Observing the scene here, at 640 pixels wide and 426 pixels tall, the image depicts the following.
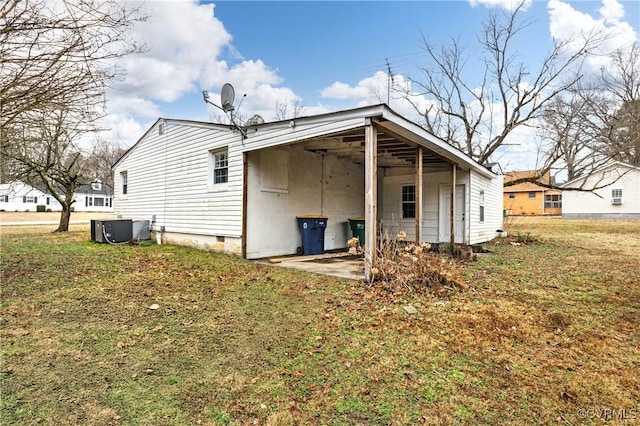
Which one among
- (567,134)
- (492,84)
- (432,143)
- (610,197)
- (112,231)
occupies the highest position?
(492,84)

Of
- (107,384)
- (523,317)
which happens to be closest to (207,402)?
(107,384)

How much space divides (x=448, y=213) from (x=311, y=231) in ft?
16.3

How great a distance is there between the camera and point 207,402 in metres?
2.59

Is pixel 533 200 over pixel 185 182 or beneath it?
over

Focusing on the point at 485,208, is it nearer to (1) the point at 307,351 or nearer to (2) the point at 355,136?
(2) the point at 355,136

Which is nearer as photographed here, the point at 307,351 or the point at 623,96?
the point at 307,351

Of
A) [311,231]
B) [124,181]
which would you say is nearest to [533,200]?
[311,231]

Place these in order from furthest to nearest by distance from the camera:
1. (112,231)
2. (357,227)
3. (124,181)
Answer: (124,181) → (112,231) → (357,227)

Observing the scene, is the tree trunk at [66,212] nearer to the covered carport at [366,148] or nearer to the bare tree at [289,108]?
the covered carport at [366,148]

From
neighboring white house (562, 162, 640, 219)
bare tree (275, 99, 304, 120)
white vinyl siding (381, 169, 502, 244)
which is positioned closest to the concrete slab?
white vinyl siding (381, 169, 502, 244)

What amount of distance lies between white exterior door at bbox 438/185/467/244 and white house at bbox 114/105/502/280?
31 mm

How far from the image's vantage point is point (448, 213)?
11555mm

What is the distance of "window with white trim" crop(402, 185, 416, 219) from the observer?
12.2 meters

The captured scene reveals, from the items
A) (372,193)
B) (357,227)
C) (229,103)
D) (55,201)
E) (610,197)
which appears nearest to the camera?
(372,193)
